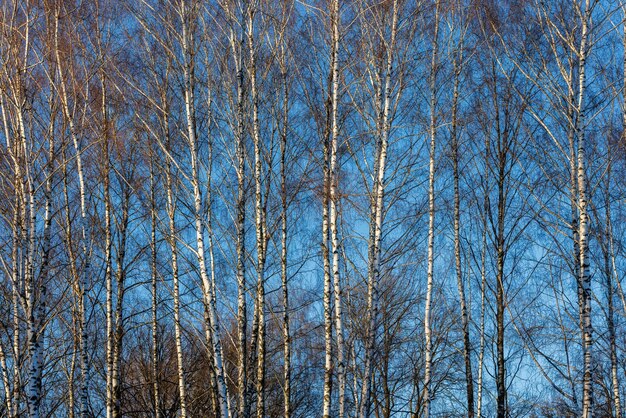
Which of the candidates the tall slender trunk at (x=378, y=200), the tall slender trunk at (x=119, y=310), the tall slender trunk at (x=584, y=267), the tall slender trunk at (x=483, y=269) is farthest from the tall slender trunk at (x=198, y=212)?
the tall slender trunk at (x=483, y=269)

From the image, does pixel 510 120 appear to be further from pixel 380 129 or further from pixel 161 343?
pixel 161 343

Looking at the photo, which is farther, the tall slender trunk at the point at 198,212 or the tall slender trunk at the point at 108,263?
the tall slender trunk at the point at 108,263

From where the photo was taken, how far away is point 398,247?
39.5ft

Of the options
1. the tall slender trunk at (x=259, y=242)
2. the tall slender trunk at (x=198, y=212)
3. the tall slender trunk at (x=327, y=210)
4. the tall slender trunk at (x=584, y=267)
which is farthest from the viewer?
the tall slender trunk at (x=259, y=242)

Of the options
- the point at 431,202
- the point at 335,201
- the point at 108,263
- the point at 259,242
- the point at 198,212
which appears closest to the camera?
the point at 198,212

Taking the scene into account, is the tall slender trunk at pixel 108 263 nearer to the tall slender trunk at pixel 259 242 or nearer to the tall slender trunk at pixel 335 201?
the tall slender trunk at pixel 259 242

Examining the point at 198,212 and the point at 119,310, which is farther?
the point at 119,310

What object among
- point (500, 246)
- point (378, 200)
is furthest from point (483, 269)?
point (378, 200)

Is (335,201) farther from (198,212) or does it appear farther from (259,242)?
(198,212)

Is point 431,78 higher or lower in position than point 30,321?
higher

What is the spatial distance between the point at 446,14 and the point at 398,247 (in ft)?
14.9

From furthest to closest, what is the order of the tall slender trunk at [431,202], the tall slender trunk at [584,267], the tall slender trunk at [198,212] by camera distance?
1. the tall slender trunk at [431,202]
2. the tall slender trunk at [584,267]
3. the tall slender trunk at [198,212]

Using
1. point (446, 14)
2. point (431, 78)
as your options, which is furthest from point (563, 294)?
point (446, 14)

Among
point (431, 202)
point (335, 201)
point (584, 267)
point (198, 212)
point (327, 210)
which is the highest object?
point (431, 202)
